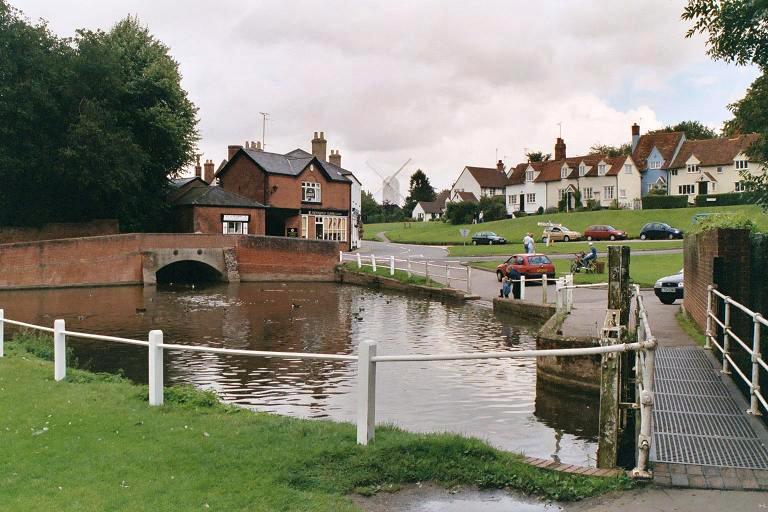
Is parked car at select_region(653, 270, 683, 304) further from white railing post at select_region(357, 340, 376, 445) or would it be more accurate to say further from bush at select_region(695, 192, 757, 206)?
bush at select_region(695, 192, 757, 206)

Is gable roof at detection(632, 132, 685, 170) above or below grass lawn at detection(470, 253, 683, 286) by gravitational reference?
above

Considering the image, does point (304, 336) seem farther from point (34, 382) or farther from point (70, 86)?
point (70, 86)

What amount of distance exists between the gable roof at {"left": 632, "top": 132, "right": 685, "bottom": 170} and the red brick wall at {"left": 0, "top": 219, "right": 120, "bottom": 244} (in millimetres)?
62479

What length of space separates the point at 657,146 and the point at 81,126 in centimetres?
6700

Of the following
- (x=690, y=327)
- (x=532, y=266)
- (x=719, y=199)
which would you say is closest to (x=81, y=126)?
(x=532, y=266)

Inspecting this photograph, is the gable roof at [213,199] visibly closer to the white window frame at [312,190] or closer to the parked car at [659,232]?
the white window frame at [312,190]

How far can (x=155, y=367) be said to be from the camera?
943cm

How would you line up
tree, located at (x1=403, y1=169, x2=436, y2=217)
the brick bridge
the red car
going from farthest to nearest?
1. tree, located at (x1=403, y1=169, x2=436, y2=217)
2. the brick bridge
3. the red car

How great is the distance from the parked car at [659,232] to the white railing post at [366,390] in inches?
2194

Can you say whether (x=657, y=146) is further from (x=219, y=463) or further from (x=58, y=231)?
(x=219, y=463)

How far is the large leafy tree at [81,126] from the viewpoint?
4344 centimetres

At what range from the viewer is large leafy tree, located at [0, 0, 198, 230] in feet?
143

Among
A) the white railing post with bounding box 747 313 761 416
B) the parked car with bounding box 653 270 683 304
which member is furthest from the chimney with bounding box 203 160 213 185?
the white railing post with bounding box 747 313 761 416

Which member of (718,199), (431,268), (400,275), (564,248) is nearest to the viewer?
(400,275)
